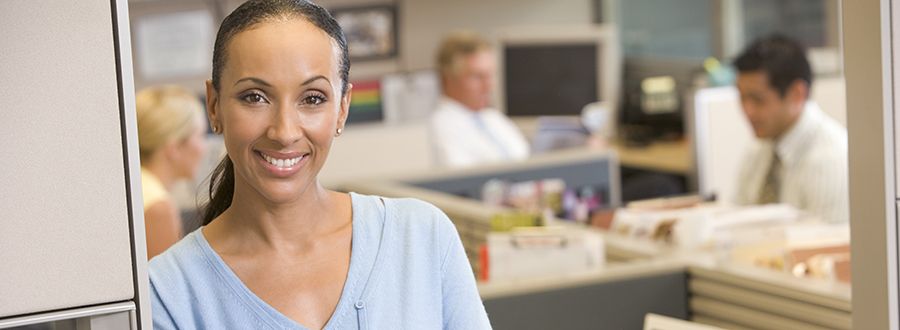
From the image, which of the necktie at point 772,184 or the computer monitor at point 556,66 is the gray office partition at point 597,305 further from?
the computer monitor at point 556,66

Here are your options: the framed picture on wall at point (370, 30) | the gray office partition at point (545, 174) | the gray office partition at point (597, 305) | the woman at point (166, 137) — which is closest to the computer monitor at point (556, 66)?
the framed picture on wall at point (370, 30)

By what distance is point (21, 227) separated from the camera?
757 millimetres

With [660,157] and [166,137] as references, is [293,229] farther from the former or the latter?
[660,157]

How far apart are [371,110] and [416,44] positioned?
562 millimetres

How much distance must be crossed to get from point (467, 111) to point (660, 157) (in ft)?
4.99

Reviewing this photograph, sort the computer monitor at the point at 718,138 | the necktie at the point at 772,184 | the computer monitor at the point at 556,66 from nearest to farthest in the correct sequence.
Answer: the necktie at the point at 772,184, the computer monitor at the point at 718,138, the computer monitor at the point at 556,66

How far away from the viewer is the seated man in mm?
3869

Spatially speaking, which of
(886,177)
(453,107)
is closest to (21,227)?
(886,177)

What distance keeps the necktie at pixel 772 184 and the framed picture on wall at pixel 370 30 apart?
312 cm

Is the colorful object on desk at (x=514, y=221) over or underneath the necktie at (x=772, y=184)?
over

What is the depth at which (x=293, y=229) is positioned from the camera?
88 centimetres

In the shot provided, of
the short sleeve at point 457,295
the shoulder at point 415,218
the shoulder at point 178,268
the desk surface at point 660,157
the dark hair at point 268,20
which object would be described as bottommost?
the desk surface at point 660,157

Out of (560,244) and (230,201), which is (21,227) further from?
(560,244)

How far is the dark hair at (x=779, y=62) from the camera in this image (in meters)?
2.74
